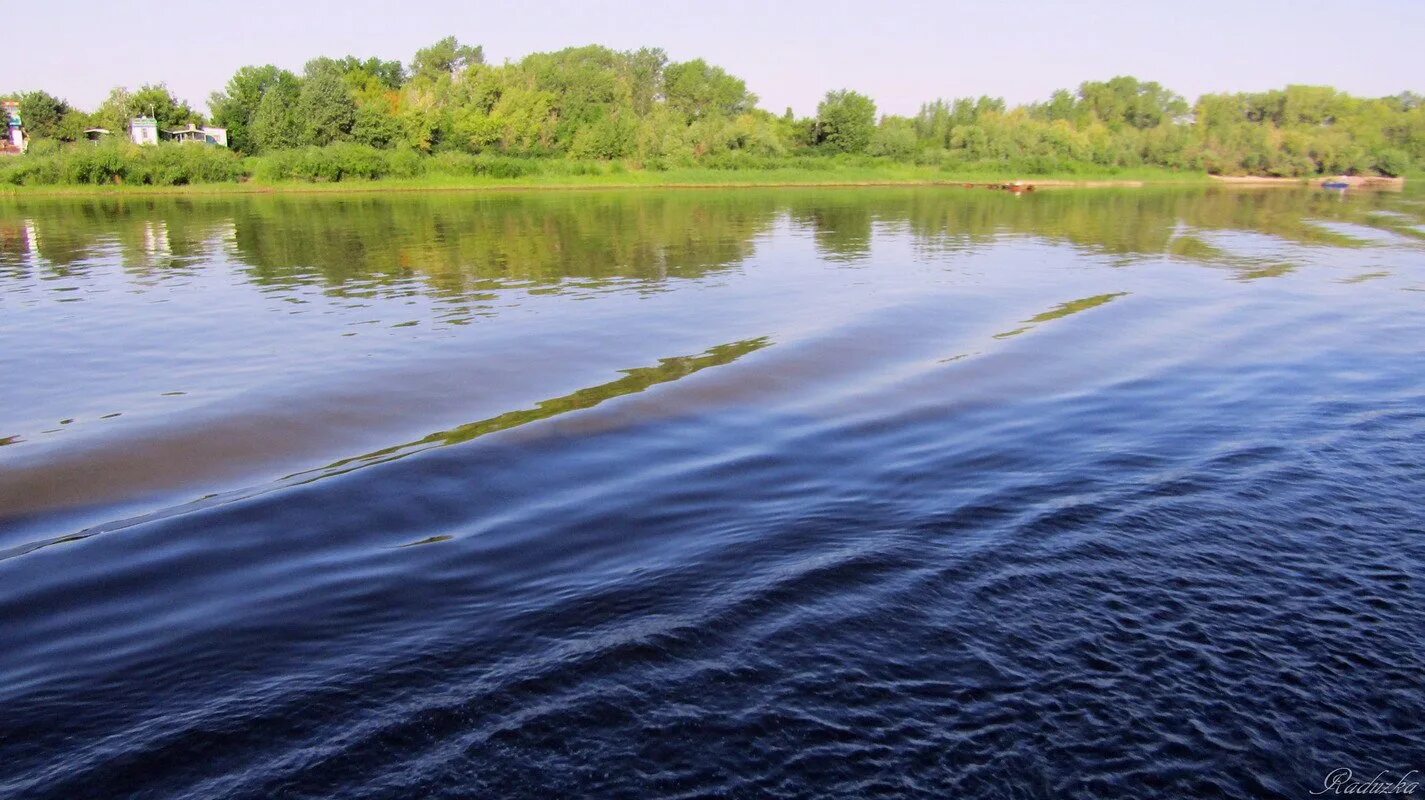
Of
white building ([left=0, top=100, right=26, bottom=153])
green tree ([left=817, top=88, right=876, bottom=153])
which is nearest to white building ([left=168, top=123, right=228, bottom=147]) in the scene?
white building ([left=0, top=100, right=26, bottom=153])

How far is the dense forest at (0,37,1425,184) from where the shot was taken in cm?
9500

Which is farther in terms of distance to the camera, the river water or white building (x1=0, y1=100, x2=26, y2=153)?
white building (x1=0, y1=100, x2=26, y2=153)

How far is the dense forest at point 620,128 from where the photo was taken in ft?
312

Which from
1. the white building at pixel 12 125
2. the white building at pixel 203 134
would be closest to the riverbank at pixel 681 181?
the white building at pixel 203 134

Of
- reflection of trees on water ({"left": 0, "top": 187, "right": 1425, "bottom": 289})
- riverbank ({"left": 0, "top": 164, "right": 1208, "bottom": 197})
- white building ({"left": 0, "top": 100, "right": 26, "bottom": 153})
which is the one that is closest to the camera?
reflection of trees on water ({"left": 0, "top": 187, "right": 1425, "bottom": 289})

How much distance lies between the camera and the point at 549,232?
41.1 m

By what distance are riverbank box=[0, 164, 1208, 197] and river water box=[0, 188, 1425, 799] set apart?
2954 inches

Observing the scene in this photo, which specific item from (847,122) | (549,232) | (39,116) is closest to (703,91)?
(847,122)

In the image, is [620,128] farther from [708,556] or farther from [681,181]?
[708,556]

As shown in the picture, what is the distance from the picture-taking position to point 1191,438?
36.3 ft

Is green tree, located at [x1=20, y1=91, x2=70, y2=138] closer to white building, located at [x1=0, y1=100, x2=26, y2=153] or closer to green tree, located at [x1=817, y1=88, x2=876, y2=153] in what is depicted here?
white building, located at [x1=0, y1=100, x2=26, y2=153]

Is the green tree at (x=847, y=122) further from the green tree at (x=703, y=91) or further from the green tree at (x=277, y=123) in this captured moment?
the green tree at (x=277, y=123)

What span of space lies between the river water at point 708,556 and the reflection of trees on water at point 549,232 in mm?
10156

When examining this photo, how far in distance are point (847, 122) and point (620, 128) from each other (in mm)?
32875
